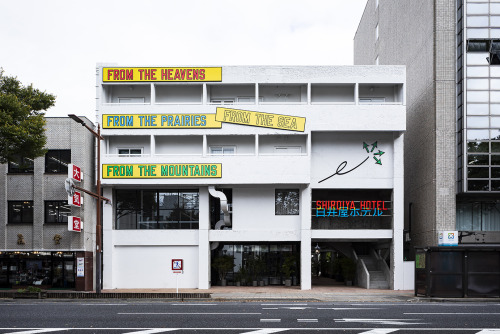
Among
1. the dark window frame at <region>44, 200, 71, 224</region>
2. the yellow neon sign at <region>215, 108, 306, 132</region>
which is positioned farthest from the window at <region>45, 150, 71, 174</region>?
the yellow neon sign at <region>215, 108, 306, 132</region>

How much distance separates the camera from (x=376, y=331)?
13625 millimetres

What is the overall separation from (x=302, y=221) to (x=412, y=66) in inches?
523

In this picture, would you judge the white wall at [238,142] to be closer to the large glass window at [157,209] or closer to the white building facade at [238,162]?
the white building facade at [238,162]

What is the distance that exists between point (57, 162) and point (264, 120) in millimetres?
11665

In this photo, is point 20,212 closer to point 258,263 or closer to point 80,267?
point 80,267

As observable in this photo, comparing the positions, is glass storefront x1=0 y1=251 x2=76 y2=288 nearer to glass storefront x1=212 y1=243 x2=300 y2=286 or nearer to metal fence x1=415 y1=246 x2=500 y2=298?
glass storefront x1=212 y1=243 x2=300 y2=286

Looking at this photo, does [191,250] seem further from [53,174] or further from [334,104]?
[334,104]

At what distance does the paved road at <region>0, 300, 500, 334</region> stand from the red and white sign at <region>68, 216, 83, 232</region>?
751 centimetres

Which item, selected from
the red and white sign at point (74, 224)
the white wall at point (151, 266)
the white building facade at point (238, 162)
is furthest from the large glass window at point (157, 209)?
the red and white sign at point (74, 224)

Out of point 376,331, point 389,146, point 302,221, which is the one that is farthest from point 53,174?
point 376,331

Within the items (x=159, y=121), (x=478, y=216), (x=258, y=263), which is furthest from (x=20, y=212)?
(x=478, y=216)

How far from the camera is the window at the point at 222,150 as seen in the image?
32.3 m

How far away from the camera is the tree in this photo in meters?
25.0

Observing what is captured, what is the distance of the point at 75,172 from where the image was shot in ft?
93.1
